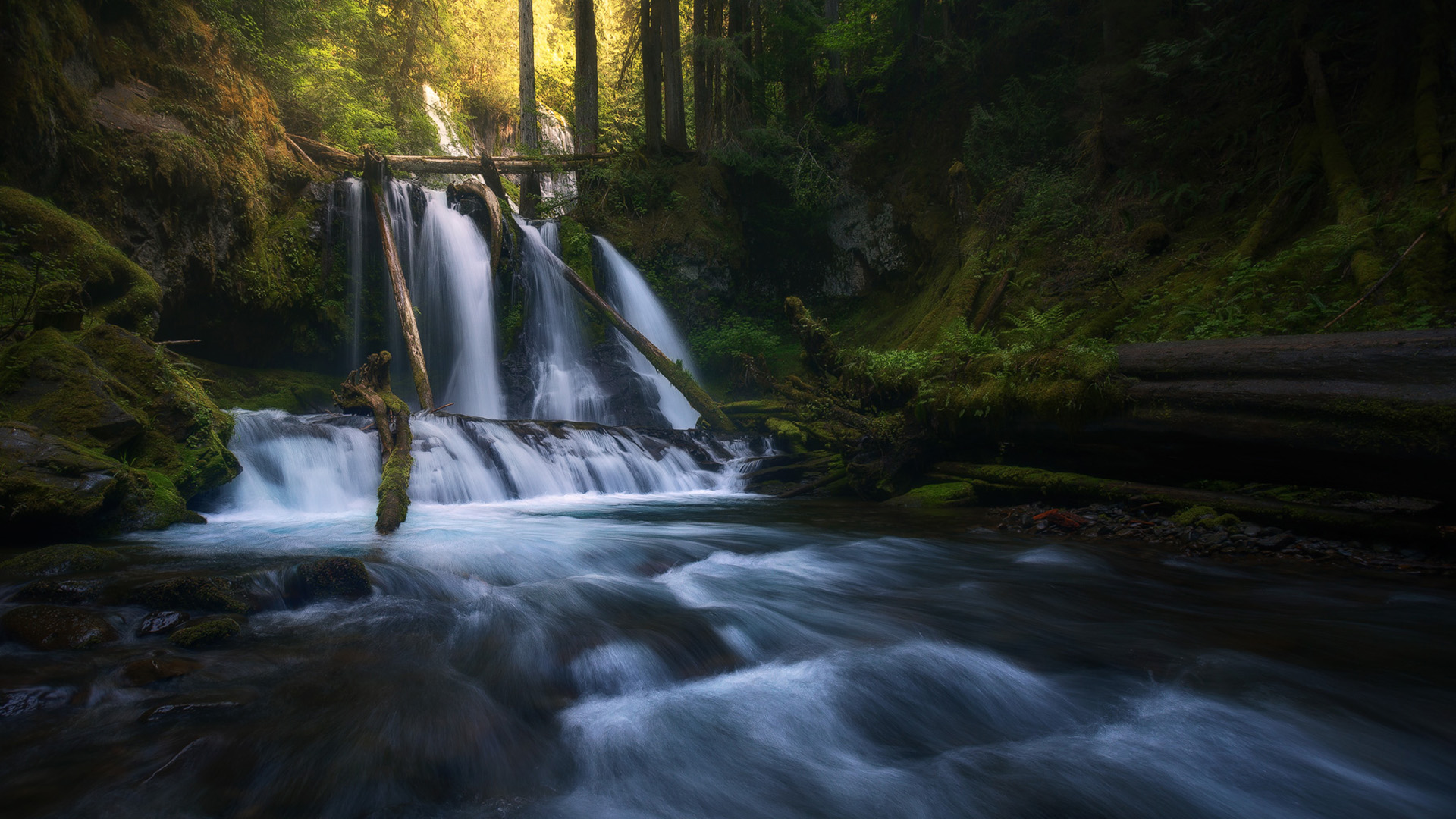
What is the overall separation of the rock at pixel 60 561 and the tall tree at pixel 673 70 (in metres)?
16.4

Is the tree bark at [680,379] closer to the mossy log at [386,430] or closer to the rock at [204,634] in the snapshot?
the mossy log at [386,430]

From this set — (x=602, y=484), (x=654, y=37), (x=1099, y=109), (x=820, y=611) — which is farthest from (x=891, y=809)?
(x=654, y=37)

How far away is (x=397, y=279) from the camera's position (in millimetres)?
11609

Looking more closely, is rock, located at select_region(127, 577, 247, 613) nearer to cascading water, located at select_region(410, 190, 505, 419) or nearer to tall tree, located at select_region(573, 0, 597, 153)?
cascading water, located at select_region(410, 190, 505, 419)

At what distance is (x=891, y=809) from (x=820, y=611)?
6.98ft

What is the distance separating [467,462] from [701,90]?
13357mm

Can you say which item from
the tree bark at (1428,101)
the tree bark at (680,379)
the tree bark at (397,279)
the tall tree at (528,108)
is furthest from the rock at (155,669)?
the tall tree at (528,108)

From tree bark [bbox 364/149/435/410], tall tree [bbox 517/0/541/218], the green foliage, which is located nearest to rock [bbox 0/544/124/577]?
tree bark [bbox 364/149/435/410]

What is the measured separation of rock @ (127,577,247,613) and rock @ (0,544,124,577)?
2.79 feet

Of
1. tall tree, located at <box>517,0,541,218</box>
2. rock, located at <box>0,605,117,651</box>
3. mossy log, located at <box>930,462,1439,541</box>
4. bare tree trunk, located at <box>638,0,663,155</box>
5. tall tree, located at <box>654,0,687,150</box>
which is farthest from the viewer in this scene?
bare tree trunk, located at <box>638,0,663,155</box>

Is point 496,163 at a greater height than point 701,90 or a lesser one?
lesser

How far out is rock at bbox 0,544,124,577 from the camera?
3881mm

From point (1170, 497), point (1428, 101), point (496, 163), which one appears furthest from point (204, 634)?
point (496, 163)

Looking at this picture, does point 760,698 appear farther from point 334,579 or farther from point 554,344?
point 554,344
